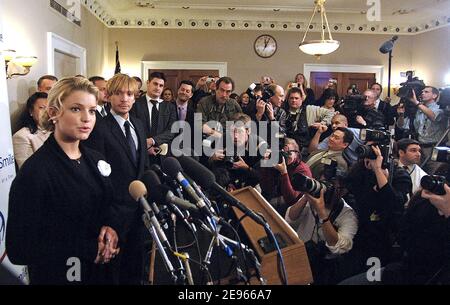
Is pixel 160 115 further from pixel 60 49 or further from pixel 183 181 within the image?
pixel 183 181

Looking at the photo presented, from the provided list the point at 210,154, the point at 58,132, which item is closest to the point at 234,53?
the point at 210,154

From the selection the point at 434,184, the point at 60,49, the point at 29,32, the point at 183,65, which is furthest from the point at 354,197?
the point at 183,65

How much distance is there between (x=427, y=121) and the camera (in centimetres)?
394

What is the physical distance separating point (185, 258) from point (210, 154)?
5.38ft

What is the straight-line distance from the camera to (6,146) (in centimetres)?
203

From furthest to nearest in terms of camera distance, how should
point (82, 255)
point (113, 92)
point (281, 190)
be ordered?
point (281, 190), point (113, 92), point (82, 255)

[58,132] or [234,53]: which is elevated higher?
[234,53]

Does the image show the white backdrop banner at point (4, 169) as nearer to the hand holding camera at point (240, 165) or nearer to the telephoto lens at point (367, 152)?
→ the hand holding camera at point (240, 165)

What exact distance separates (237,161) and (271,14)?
4.79 metres

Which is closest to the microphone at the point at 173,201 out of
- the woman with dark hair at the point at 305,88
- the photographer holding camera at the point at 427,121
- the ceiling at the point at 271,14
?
the photographer holding camera at the point at 427,121

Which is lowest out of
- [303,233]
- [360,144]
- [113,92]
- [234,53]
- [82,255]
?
[303,233]

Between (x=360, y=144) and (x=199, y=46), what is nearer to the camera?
(x=360, y=144)

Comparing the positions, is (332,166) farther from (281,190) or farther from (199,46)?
(199,46)
